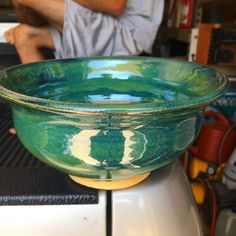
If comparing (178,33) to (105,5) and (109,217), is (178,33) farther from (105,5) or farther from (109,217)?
(109,217)

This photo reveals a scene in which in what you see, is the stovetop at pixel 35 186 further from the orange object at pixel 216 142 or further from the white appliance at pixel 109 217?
the orange object at pixel 216 142

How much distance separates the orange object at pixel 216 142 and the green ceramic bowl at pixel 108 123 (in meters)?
0.65

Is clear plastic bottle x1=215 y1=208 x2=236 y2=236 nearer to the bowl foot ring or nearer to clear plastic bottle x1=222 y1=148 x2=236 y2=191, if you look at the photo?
clear plastic bottle x1=222 y1=148 x2=236 y2=191

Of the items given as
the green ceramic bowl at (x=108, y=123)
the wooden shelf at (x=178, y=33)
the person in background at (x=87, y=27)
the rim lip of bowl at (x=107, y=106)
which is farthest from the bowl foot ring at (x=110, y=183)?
the wooden shelf at (x=178, y=33)

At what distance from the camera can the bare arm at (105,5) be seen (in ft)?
2.78

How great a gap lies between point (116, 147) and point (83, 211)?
156mm

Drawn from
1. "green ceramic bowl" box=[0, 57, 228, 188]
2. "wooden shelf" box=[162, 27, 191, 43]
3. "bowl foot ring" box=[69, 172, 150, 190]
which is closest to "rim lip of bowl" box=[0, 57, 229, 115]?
"green ceramic bowl" box=[0, 57, 228, 188]

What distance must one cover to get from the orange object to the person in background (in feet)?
1.28

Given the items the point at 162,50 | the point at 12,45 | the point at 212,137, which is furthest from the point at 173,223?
the point at 162,50

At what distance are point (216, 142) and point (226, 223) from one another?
0.29 meters

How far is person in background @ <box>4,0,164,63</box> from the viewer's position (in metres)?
0.87

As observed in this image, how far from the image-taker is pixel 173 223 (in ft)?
1.51

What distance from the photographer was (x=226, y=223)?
3.53 ft

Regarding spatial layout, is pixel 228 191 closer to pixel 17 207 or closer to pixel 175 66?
pixel 175 66
